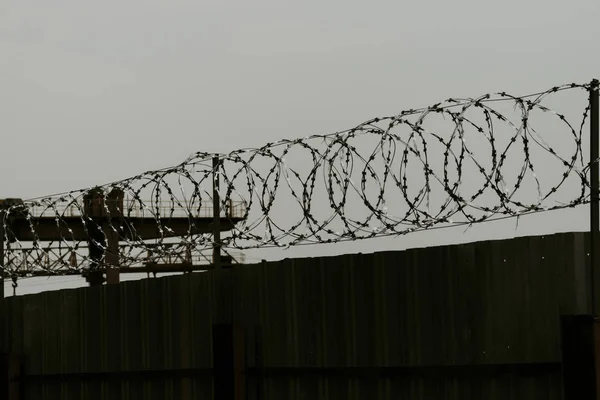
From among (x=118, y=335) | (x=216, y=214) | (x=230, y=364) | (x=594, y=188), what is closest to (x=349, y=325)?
(x=230, y=364)

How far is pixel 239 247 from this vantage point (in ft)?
43.7

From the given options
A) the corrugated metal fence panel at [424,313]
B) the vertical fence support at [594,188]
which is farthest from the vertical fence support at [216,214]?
the vertical fence support at [594,188]

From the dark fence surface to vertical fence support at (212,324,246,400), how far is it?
11cm

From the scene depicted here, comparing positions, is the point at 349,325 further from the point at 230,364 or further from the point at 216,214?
the point at 216,214

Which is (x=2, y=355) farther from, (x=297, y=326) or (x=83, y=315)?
(x=297, y=326)

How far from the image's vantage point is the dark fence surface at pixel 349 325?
36.4 ft

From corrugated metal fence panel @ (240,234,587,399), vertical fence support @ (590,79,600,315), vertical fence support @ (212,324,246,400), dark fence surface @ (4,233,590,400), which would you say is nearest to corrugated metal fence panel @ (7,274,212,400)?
dark fence surface @ (4,233,590,400)

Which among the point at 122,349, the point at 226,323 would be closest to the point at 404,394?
the point at 226,323

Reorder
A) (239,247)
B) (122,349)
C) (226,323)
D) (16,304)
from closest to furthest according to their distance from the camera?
1. (239,247)
2. (226,323)
3. (122,349)
4. (16,304)

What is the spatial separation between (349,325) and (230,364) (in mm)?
1796

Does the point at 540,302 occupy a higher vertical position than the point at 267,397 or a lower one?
higher

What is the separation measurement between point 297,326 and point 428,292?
1901 millimetres

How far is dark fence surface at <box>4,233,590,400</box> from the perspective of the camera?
11.1 meters

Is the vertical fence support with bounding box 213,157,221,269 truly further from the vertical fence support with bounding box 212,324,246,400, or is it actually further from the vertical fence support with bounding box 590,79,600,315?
the vertical fence support with bounding box 590,79,600,315
